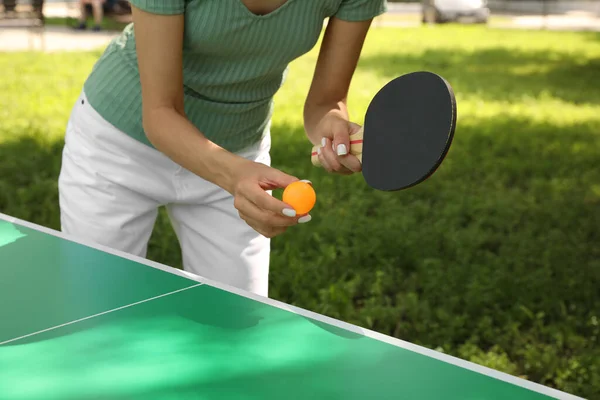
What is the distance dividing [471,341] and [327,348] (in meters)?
2.26

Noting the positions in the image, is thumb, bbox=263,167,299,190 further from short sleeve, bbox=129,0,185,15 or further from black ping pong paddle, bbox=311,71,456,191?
short sleeve, bbox=129,0,185,15

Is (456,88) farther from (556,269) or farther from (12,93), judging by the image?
(556,269)

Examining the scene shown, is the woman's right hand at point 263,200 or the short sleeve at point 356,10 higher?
the short sleeve at point 356,10

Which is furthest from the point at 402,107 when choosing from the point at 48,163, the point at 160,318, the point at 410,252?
the point at 48,163

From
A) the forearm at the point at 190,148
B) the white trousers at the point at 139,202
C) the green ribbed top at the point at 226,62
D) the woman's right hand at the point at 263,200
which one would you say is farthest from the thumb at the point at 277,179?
the white trousers at the point at 139,202

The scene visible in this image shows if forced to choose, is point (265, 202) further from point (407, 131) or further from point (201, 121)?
point (201, 121)

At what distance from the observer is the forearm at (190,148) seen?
2021 mm

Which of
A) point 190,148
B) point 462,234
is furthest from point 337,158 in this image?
point 462,234

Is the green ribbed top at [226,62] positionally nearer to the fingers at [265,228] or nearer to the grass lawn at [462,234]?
the fingers at [265,228]

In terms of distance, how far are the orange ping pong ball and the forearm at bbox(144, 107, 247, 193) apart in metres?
0.22

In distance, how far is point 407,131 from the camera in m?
1.94

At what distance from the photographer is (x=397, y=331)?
393 cm

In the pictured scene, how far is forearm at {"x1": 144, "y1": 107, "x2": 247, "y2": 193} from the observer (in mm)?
2021

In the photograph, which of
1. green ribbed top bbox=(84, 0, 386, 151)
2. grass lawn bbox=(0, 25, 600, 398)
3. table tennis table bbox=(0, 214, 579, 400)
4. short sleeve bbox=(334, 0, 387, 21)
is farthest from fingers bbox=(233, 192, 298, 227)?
grass lawn bbox=(0, 25, 600, 398)
